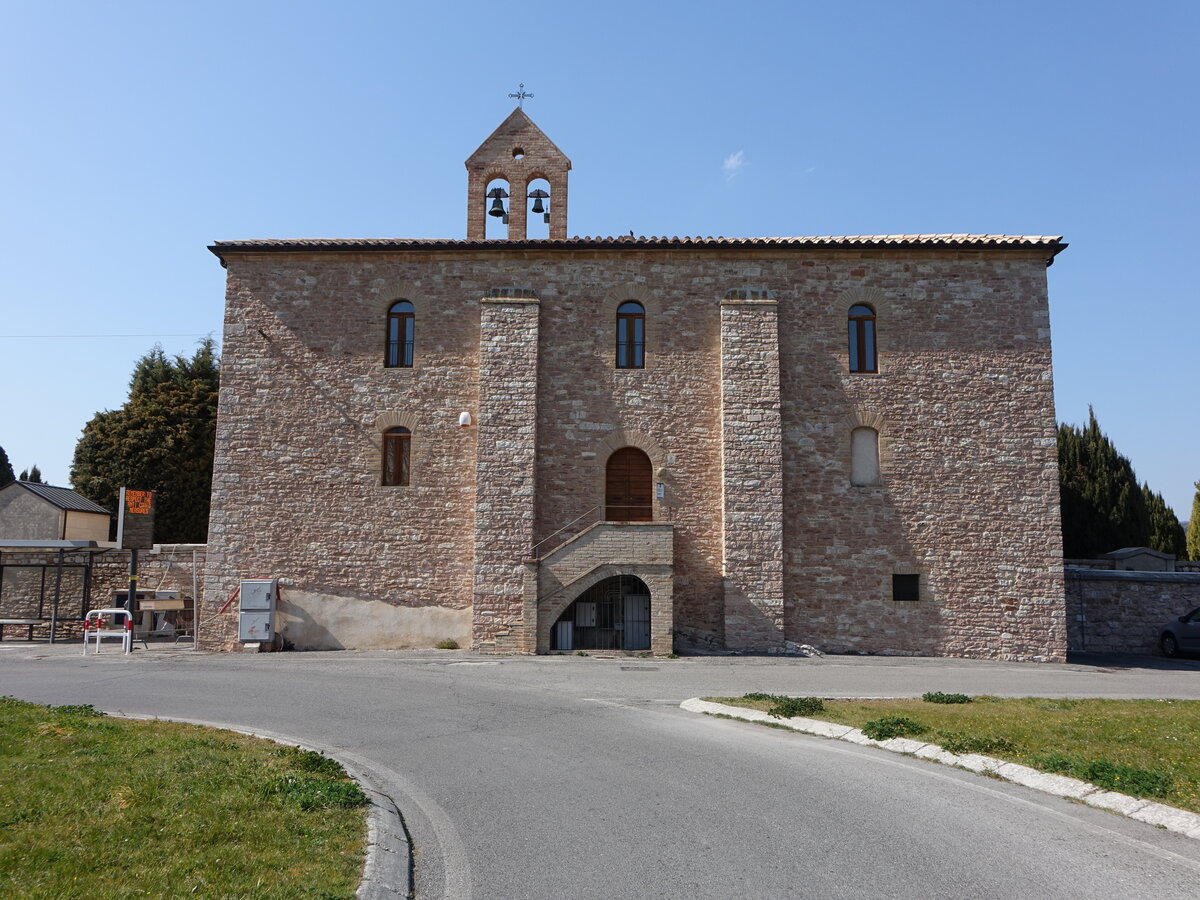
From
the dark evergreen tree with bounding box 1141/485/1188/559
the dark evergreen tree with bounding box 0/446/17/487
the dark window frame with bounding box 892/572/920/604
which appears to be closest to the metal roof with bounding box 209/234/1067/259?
the dark window frame with bounding box 892/572/920/604

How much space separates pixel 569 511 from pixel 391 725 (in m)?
10.3

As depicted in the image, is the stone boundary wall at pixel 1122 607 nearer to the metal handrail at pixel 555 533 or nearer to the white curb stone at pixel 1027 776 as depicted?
the metal handrail at pixel 555 533

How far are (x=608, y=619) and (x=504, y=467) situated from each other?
3985 millimetres

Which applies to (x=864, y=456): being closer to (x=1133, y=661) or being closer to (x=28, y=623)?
(x=1133, y=661)

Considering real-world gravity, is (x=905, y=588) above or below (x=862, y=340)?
below

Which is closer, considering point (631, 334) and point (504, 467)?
point (504, 467)

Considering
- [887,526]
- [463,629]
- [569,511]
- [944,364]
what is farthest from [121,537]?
[944,364]

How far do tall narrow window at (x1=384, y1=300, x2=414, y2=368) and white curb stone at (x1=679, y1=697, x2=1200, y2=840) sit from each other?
13130mm

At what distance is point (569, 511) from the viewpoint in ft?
65.8

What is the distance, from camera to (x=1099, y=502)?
32.8 m

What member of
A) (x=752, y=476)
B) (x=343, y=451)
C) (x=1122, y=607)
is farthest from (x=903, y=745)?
(x=1122, y=607)

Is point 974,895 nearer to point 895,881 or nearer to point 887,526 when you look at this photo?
point 895,881

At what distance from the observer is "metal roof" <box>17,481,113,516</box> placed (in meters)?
24.8

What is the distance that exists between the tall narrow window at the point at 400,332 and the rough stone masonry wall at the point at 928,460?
865cm
